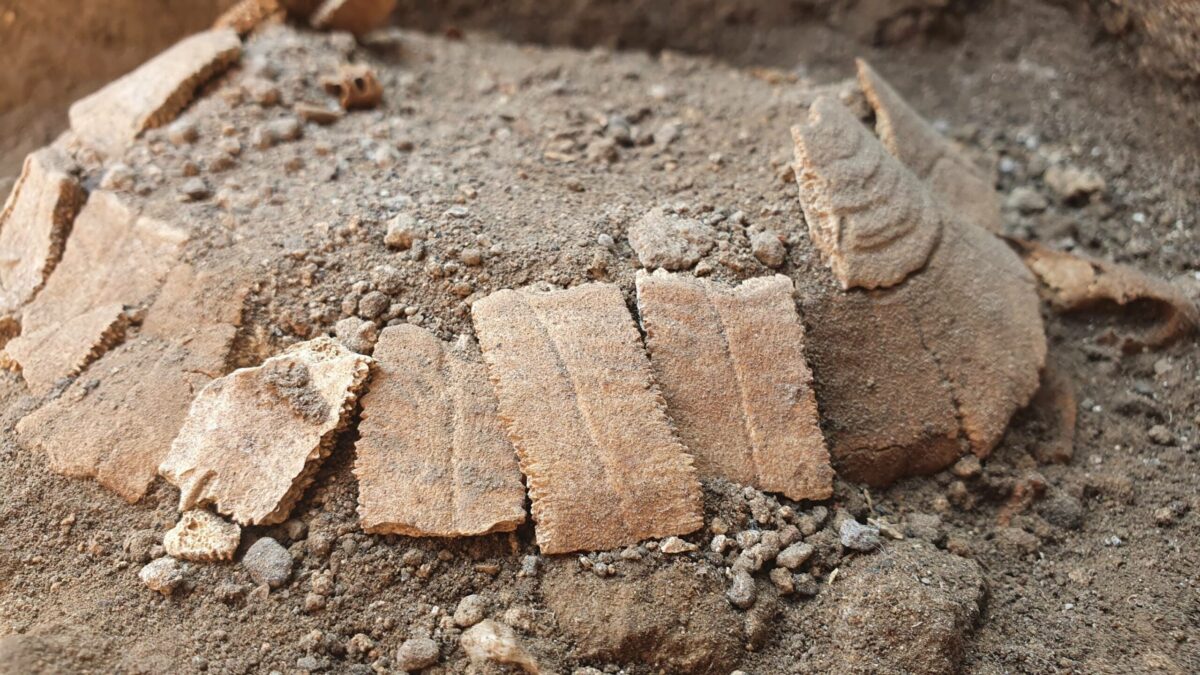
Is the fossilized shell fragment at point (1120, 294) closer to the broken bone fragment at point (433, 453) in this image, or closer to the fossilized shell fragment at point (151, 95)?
the broken bone fragment at point (433, 453)

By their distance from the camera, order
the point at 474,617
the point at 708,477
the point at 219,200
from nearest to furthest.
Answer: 1. the point at 474,617
2. the point at 708,477
3. the point at 219,200

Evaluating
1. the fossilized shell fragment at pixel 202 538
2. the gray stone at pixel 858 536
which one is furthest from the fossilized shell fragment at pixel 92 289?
the gray stone at pixel 858 536

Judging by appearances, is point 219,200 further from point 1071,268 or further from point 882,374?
point 1071,268

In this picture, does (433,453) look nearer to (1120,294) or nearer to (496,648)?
(496,648)

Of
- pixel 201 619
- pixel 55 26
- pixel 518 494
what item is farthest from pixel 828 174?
pixel 55 26

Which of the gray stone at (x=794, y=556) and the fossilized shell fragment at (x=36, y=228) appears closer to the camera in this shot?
the gray stone at (x=794, y=556)

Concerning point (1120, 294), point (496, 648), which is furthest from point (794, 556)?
point (1120, 294)
